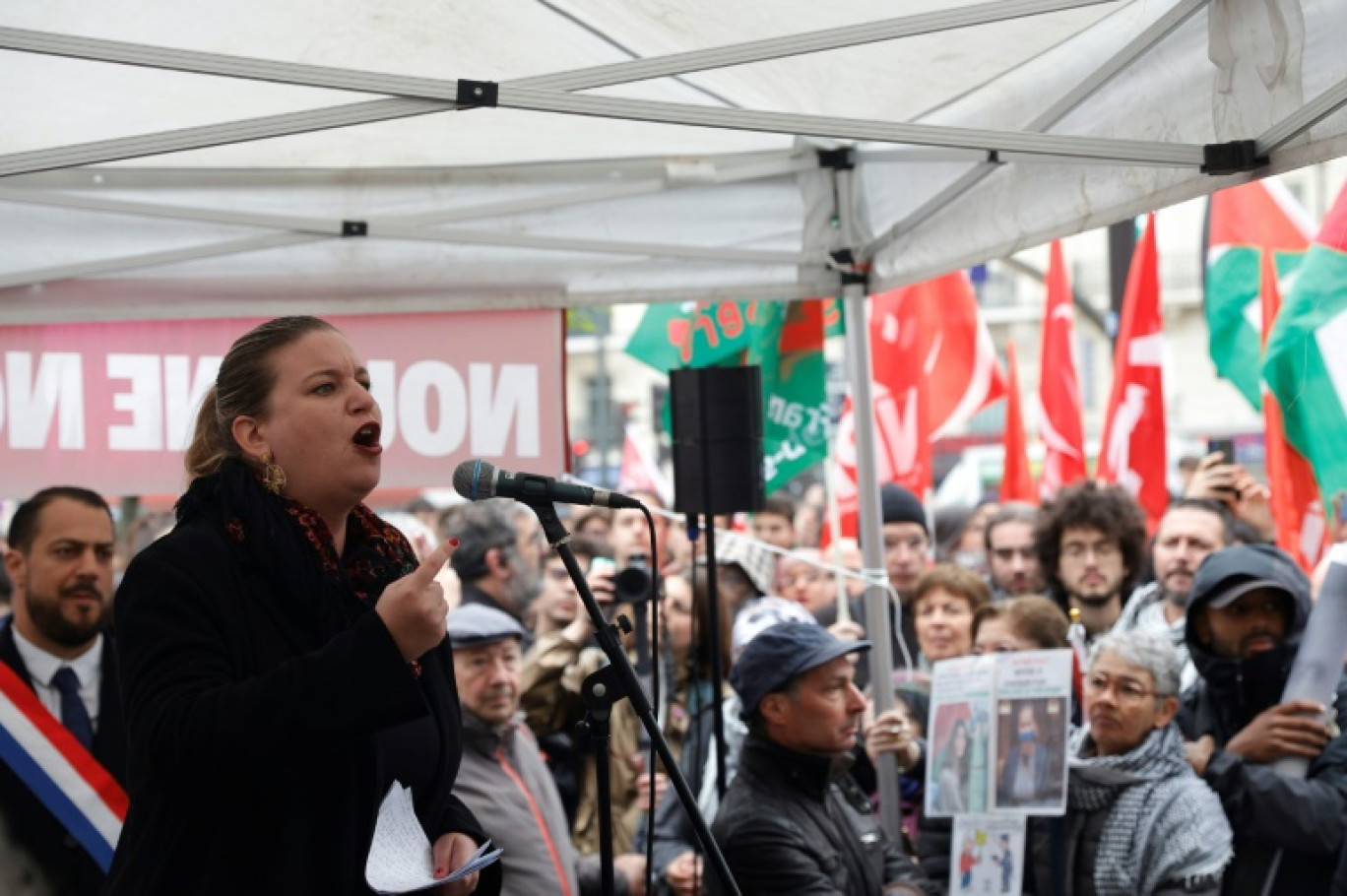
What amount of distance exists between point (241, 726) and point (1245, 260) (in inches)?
253

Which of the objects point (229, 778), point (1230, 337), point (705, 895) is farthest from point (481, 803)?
point (1230, 337)

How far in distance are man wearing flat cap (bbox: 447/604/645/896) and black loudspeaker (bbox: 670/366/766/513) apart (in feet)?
2.28

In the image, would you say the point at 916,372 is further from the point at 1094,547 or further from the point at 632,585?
the point at 632,585

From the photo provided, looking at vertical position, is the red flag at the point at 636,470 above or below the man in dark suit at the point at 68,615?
above

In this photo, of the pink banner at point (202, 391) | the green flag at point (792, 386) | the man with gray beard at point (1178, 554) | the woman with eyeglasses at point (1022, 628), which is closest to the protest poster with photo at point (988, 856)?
the woman with eyeglasses at point (1022, 628)

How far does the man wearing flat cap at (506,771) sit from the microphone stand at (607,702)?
1.78 meters

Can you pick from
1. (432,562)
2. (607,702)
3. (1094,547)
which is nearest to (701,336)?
(1094,547)

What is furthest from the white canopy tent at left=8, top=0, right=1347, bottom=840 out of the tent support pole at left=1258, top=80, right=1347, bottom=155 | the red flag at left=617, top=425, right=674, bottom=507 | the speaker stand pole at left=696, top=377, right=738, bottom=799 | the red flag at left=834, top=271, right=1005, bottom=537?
the red flag at left=617, top=425, right=674, bottom=507

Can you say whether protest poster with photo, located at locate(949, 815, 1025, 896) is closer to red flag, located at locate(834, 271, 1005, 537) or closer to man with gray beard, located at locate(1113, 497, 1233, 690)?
man with gray beard, located at locate(1113, 497, 1233, 690)

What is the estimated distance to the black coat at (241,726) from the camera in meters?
2.33

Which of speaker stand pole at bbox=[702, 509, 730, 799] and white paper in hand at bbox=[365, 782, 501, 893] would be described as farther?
speaker stand pole at bbox=[702, 509, 730, 799]

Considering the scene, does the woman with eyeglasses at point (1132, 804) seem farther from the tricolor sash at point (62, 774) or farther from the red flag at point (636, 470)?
the red flag at point (636, 470)

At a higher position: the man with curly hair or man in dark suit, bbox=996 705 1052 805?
the man with curly hair

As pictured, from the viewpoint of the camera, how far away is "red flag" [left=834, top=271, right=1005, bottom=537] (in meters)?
8.30
